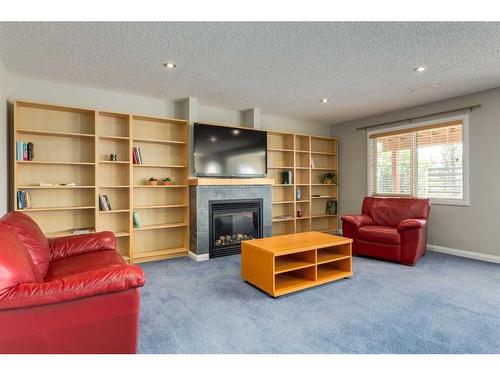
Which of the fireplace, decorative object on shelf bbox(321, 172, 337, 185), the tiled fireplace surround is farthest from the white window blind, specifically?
the tiled fireplace surround

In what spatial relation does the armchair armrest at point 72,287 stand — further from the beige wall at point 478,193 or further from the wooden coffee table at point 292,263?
the beige wall at point 478,193

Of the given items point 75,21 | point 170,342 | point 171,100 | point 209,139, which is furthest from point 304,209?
point 75,21

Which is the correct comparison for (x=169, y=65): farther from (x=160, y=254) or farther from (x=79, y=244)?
(x=160, y=254)

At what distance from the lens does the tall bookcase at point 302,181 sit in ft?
17.9

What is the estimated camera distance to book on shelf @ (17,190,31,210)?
10.6 ft

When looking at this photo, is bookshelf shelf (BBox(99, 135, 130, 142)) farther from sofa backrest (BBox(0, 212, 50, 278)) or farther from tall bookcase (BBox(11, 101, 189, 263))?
sofa backrest (BBox(0, 212, 50, 278))

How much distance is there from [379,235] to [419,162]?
171cm

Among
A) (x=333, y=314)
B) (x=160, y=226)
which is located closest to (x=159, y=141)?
(x=160, y=226)

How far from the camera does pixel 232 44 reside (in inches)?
102

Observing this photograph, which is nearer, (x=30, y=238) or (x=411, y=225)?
(x=30, y=238)

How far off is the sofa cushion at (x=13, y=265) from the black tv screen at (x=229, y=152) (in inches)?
107

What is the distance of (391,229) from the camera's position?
3963 millimetres

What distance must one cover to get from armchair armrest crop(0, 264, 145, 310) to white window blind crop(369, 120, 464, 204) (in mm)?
4641

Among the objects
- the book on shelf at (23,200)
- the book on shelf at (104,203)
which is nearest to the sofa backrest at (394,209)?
the book on shelf at (104,203)
